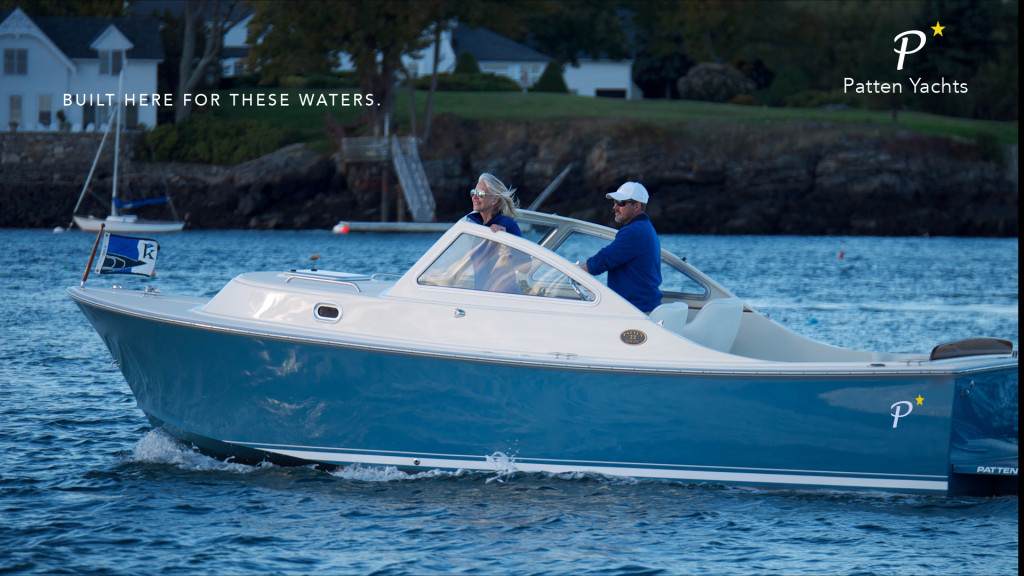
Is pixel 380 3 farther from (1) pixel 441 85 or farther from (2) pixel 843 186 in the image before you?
(2) pixel 843 186

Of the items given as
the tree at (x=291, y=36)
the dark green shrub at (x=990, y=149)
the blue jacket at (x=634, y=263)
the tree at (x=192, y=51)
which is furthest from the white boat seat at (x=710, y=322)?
the tree at (x=192, y=51)

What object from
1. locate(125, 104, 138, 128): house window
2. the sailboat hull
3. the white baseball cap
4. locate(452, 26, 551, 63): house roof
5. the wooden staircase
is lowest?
the sailboat hull

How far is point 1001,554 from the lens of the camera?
7.80 metres

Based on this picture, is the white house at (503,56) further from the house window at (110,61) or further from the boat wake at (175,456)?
the boat wake at (175,456)

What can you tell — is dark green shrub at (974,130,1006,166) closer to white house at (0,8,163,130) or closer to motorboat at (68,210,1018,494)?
white house at (0,8,163,130)

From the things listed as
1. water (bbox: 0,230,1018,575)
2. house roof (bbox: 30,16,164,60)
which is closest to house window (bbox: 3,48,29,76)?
house roof (bbox: 30,16,164,60)

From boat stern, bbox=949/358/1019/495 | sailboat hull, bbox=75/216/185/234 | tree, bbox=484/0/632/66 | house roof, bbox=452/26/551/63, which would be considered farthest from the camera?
tree, bbox=484/0/632/66

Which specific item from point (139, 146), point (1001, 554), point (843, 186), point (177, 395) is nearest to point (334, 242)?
point (139, 146)

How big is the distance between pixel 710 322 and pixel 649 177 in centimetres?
4152

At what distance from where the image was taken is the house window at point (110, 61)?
54.8 m

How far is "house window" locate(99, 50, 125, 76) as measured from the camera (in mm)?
54781

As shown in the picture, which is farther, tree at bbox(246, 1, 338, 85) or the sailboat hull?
tree at bbox(246, 1, 338, 85)

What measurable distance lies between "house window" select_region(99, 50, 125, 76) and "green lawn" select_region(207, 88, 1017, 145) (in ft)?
15.3

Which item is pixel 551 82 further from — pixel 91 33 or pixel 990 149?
pixel 91 33
